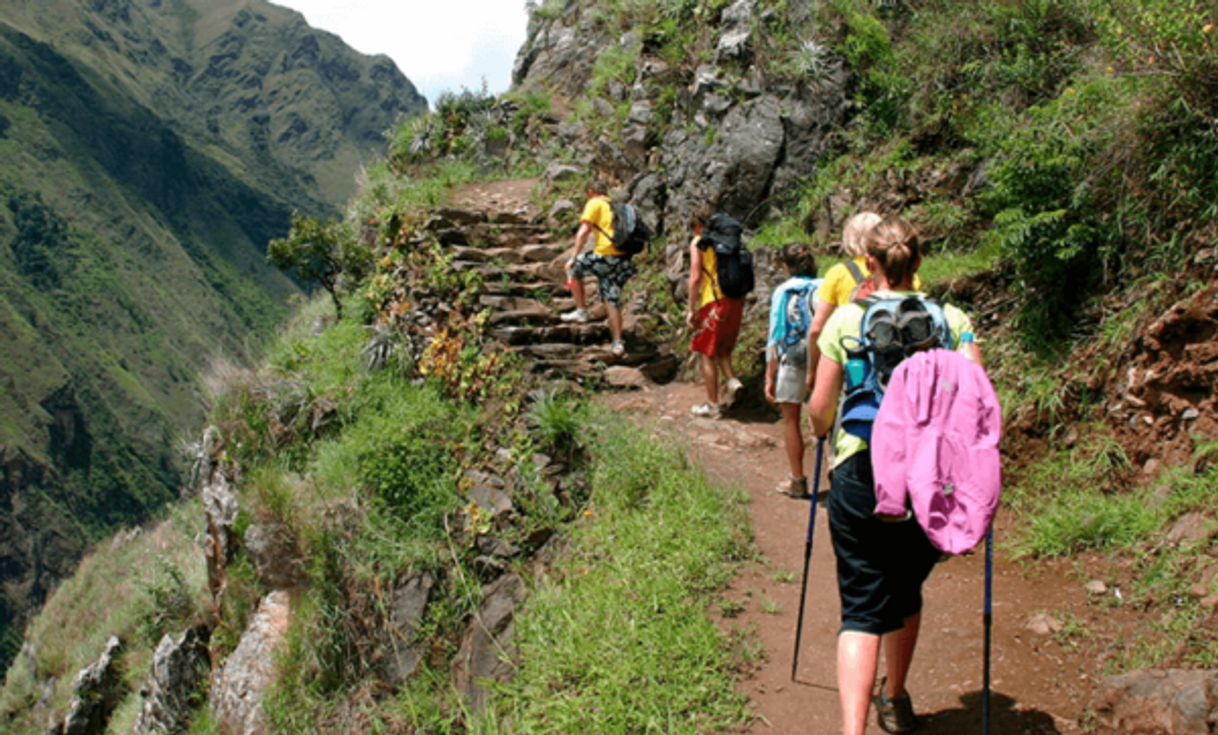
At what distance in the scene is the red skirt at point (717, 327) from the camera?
Result: 661 centimetres

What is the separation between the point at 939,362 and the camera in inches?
99.9

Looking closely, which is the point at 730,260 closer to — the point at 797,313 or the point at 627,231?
the point at 797,313

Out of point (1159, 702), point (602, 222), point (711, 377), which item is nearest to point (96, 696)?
point (602, 222)

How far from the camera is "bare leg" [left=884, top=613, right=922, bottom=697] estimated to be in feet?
9.45

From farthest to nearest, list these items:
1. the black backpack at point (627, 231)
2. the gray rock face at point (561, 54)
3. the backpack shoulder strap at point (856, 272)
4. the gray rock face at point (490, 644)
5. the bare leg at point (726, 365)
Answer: the gray rock face at point (561, 54) < the black backpack at point (627, 231) < the bare leg at point (726, 365) < the gray rock face at point (490, 644) < the backpack shoulder strap at point (856, 272)

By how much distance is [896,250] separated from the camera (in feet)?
9.30

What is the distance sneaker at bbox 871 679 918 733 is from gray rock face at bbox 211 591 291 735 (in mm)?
5382

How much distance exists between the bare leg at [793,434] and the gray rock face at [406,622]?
276 centimetres

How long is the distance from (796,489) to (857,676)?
2.98 m

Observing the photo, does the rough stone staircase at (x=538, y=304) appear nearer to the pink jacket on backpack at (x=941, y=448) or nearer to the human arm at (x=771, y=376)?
the human arm at (x=771, y=376)

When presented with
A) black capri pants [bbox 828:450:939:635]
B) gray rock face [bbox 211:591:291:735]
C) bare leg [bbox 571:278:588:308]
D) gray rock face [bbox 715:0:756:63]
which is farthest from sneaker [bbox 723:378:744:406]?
gray rock face [bbox 211:591:291:735]

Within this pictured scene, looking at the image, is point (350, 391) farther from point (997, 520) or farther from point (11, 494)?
point (11, 494)

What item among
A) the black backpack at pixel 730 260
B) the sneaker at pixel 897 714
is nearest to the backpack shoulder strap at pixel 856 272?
the sneaker at pixel 897 714

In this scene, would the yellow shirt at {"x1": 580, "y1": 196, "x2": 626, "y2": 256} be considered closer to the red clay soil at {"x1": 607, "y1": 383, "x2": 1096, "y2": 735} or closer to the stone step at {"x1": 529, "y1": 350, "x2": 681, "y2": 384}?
the stone step at {"x1": 529, "y1": 350, "x2": 681, "y2": 384}
